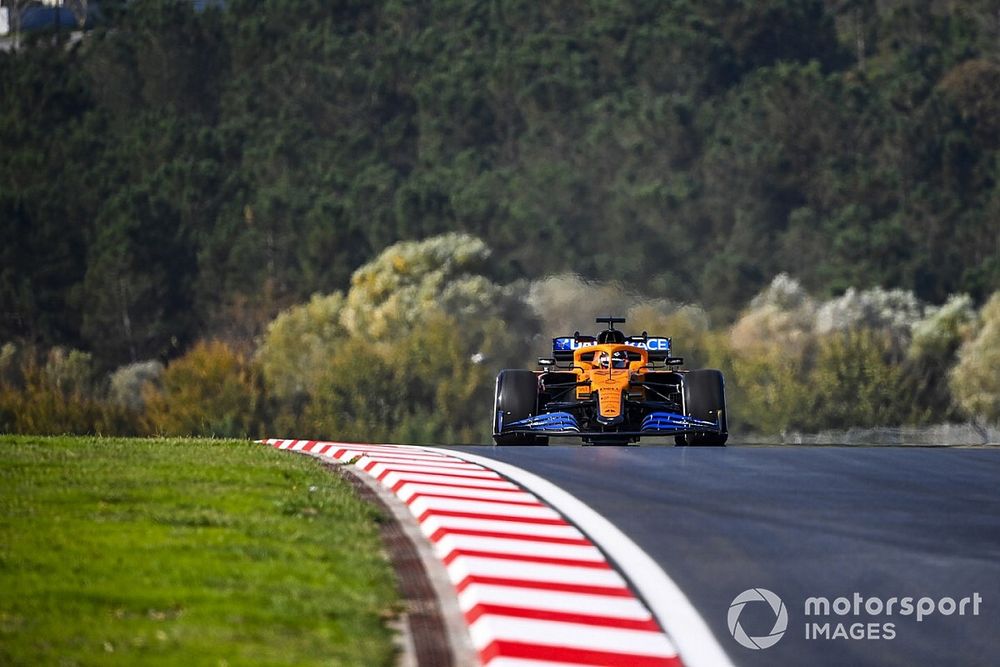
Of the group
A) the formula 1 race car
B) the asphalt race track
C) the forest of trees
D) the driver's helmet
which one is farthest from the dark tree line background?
the asphalt race track

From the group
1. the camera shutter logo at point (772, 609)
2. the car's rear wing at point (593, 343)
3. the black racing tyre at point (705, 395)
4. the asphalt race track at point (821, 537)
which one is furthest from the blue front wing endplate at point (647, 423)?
the camera shutter logo at point (772, 609)

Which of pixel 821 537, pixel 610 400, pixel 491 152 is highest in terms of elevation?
pixel 491 152

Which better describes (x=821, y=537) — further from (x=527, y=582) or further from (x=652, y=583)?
(x=527, y=582)

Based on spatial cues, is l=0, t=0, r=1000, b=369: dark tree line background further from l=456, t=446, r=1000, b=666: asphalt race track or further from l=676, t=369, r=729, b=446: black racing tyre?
l=456, t=446, r=1000, b=666: asphalt race track

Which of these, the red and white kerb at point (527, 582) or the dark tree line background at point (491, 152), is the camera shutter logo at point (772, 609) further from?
the dark tree line background at point (491, 152)

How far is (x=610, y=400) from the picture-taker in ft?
79.5

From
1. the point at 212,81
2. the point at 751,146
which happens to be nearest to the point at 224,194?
the point at 212,81

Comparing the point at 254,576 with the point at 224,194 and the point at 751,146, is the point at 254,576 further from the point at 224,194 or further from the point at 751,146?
the point at 224,194

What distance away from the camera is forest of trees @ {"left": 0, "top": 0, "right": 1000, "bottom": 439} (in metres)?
72.4

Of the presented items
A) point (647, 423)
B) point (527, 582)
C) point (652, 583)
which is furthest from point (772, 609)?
point (647, 423)

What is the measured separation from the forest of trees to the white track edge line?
50058 millimetres

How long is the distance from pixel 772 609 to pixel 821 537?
7.68 feet

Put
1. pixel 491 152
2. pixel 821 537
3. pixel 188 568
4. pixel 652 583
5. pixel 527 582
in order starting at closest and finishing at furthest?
pixel 188 568 → pixel 527 582 → pixel 652 583 → pixel 821 537 → pixel 491 152

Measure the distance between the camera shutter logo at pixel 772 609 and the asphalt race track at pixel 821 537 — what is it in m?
0.04
